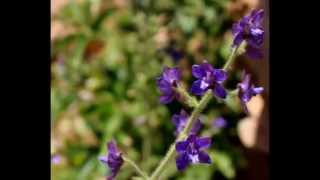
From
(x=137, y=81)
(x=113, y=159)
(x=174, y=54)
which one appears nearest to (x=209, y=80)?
(x=113, y=159)

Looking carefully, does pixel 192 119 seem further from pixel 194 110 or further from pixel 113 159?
pixel 113 159

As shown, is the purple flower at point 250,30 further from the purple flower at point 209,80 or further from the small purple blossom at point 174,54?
the small purple blossom at point 174,54

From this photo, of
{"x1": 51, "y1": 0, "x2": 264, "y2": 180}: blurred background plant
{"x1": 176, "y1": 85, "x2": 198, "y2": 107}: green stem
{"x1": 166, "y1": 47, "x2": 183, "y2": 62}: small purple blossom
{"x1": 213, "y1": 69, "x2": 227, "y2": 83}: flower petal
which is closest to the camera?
{"x1": 213, "y1": 69, "x2": 227, "y2": 83}: flower petal

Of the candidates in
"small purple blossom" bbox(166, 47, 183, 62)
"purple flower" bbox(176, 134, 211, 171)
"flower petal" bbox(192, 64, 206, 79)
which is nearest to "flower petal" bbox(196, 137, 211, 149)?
"purple flower" bbox(176, 134, 211, 171)

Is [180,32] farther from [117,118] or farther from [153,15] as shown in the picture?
[117,118]

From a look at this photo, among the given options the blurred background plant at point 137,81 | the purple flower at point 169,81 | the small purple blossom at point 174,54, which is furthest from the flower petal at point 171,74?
the small purple blossom at point 174,54

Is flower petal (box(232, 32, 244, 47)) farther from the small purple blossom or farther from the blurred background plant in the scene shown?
the small purple blossom
